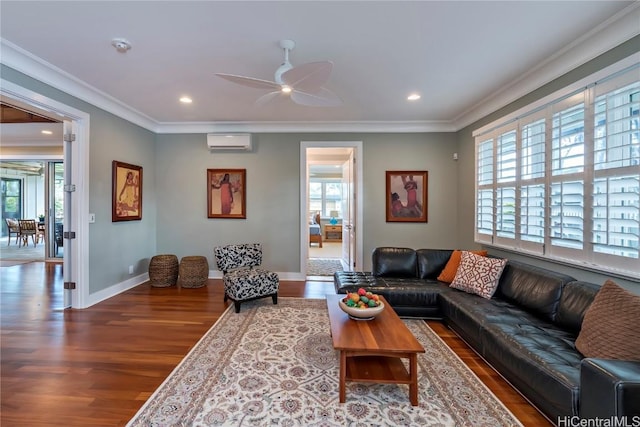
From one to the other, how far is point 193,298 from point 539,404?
157 inches

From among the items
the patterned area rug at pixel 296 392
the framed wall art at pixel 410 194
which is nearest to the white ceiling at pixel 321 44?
the framed wall art at pixel 410 194

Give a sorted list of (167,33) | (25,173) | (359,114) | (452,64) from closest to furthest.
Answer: (167,33)
(452,64)
(359,114)
(25,173)

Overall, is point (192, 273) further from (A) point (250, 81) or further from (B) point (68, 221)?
(A) point (250, 81)

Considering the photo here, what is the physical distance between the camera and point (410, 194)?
16.8 feet

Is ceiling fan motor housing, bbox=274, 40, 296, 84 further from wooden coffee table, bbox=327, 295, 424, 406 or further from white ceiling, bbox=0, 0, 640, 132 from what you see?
wooden coffee table, bbox=327, 295, 424, 406

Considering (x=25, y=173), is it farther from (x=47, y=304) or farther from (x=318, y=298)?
(x=318, y=298)

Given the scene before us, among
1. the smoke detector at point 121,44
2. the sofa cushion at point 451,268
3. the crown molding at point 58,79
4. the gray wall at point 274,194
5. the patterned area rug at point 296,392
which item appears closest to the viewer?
the patterned area rug at point 296,392

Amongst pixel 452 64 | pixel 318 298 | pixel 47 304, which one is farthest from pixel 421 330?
pixel 47 304

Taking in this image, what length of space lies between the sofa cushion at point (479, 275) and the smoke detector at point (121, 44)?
13.5 feet

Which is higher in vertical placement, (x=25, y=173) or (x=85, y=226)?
(x=25, y=173)

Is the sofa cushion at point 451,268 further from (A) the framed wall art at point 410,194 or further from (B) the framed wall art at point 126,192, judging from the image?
(B) the framed wall art at point 126,192

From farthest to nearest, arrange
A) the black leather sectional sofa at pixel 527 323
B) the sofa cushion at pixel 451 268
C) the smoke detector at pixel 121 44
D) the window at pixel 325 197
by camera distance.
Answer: the window at pixel 325 197 → the sofa cushion at pixel 451 268 → the smoke detector at pixel 121 44 → the black leather sectional sofa at pixel 527 323

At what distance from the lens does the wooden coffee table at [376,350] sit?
6.14 ft

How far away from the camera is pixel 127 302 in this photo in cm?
394
